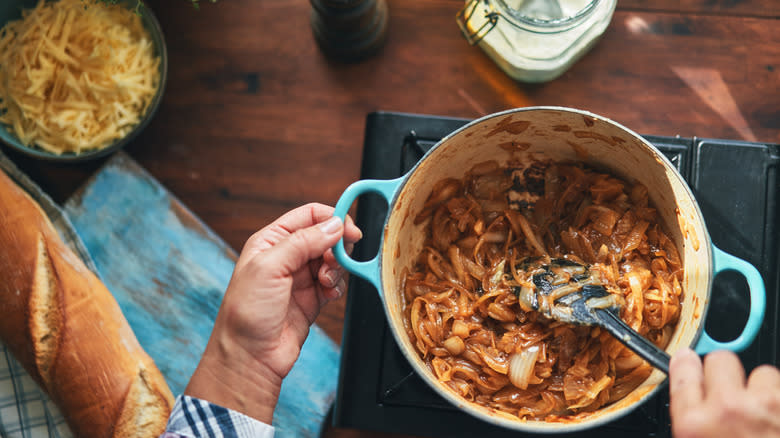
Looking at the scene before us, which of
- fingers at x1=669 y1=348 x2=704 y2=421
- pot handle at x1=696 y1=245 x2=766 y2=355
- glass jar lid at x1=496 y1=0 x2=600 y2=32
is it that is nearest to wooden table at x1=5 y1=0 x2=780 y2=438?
glass jar lid at x1=496 y1=0 x2=600 y2=32

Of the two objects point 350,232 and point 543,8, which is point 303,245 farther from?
point 543,8

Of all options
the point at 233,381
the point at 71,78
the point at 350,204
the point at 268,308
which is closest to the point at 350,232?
the point at 350,204

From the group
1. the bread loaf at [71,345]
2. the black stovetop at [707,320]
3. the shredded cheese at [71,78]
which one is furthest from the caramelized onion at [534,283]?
the shredded cheese at [71,78]

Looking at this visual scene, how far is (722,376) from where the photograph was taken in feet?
2.76

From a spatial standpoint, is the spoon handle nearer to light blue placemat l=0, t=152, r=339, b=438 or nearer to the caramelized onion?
the caramelized onion

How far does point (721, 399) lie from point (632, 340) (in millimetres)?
202

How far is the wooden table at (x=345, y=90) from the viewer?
1490mm

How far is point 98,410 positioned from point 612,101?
4.74ft

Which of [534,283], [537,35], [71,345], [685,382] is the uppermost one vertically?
[537,35]

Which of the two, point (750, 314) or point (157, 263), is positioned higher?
point (750, 314)

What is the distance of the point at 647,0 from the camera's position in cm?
152

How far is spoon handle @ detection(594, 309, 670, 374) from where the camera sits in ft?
3.15

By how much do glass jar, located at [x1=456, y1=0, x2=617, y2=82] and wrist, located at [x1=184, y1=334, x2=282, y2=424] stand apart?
893 millimetres

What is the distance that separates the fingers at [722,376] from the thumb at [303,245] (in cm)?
62
